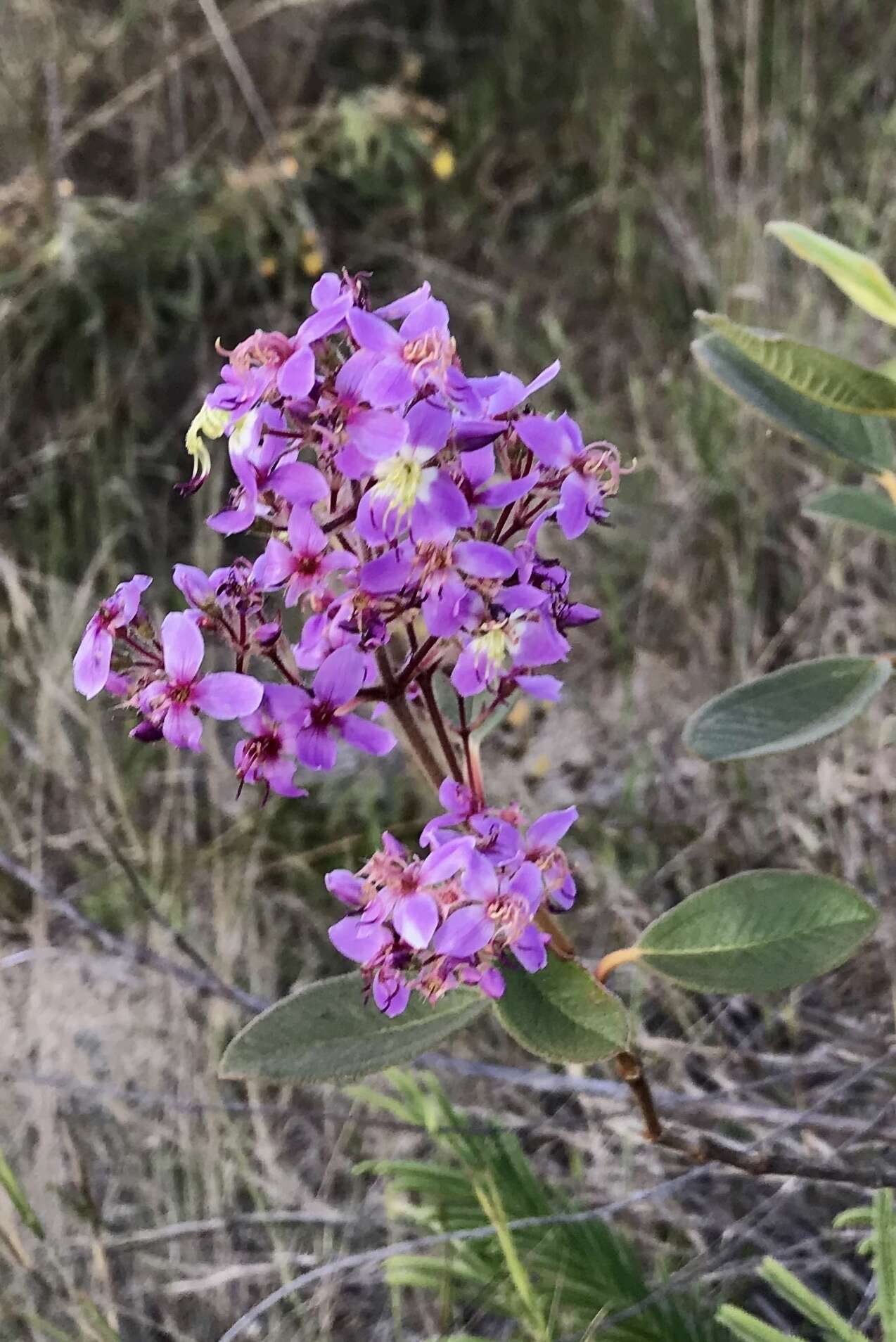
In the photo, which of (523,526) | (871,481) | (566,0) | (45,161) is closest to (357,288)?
(523,526)

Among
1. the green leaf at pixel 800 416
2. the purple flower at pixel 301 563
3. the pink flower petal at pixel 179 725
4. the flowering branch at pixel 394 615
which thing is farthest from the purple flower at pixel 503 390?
the green leaf at pixel 800 416

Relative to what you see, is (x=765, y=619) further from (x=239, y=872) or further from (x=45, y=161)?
(x=45, y=161)

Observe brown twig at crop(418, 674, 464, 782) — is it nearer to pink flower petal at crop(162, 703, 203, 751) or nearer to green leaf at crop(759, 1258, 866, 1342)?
pink flower petal at crop(162, 703, 203, 751)

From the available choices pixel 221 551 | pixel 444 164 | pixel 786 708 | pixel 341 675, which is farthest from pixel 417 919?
pixel 444 164

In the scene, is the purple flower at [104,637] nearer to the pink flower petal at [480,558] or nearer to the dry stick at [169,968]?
the pink flower petal at [480,558]

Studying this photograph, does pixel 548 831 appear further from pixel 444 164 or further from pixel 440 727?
pixel 444 164
